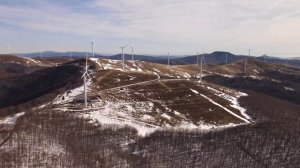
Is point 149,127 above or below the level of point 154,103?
below

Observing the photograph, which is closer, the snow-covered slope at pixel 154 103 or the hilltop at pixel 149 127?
the hilltop at pixel 149 127

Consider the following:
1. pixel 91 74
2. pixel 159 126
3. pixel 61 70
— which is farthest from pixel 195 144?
pixel 61 70

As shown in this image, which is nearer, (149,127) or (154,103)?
(149,127)

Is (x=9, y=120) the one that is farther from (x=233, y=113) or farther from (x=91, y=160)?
(x=233, y=113)

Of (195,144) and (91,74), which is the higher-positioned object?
(91,74)

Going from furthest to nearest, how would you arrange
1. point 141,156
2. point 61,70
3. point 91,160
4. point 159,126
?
point 61,70
point 159,126
point 141,156
point 91,160

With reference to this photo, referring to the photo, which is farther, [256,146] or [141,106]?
[141,106]

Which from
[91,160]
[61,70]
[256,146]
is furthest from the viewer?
[61,70]

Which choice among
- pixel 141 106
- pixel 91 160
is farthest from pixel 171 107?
pixel 91 160

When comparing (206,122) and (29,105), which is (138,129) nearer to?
(206,122)

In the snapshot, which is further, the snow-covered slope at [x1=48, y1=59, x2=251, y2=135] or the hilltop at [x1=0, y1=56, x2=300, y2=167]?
the snow-covered slope at [x1=48, y1=59, x2=251, y2=135]
